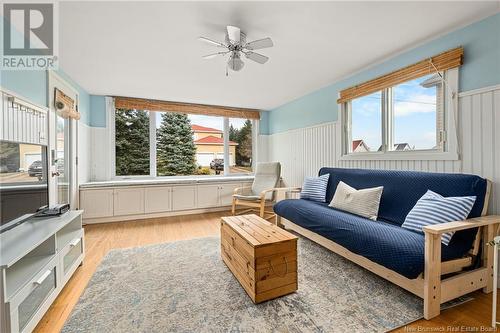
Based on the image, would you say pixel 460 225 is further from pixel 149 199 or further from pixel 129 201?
pixel 129 201

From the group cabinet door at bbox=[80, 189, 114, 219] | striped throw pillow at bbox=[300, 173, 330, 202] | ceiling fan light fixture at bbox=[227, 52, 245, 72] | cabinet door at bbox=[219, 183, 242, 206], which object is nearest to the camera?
ceiling fan light fixture at bbox=[227, 52, 245, 72]

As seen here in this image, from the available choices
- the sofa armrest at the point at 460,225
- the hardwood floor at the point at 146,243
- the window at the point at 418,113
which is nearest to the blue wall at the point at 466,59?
the window at the point at 418,113

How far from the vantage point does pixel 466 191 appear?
1.87 meters

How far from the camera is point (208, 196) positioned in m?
4.40

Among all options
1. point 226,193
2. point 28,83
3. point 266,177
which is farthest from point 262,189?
point 28,83

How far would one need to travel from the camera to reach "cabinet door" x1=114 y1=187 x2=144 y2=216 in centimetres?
379

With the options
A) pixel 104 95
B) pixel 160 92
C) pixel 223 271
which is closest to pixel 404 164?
pixel 223 271

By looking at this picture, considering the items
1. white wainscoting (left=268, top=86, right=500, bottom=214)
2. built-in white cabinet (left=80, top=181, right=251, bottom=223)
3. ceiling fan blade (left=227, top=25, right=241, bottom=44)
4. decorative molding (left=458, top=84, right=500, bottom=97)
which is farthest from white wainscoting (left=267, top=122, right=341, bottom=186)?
ceiling fan blade (left=227, top=25, right=241, bottom=44)

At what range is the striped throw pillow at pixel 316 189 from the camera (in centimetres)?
318

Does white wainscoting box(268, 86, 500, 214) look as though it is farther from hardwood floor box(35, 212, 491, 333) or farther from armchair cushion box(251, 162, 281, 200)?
armchair cushion box(251, 162, 281, 200)

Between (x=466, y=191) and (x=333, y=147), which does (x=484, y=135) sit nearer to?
(x=466, y=191)

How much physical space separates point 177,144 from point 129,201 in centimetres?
148

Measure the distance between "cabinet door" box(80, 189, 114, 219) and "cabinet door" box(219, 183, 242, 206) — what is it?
1.87 m

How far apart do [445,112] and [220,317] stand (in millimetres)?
2693
